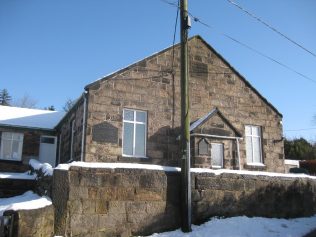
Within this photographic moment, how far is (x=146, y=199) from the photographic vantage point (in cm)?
877

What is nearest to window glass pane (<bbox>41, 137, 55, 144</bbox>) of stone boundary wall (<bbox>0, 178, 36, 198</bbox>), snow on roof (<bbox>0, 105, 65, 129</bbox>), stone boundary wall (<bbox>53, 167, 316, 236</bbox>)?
snow on roof (<bbox>0, 105, 65, 129</bbox>)

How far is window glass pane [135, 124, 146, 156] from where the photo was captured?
14.9 m

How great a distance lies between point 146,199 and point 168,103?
747 centimetres

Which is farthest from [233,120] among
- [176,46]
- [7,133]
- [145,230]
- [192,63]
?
[7,133]

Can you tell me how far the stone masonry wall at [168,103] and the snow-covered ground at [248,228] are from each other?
19.5 feet

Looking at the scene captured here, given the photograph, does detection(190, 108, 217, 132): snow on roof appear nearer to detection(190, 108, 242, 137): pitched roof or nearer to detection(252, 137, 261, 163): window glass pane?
detection(190, 108, 242, 137): pitched roof

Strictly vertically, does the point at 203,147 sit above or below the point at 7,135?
below

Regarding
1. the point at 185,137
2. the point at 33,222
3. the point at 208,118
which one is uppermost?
the point at 208,118

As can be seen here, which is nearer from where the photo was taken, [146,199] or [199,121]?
[146,199]

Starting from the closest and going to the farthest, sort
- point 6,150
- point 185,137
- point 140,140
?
point 185,137 → point 140,140 → point 6,150

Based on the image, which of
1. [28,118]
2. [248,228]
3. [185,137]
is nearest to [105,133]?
[185,137]

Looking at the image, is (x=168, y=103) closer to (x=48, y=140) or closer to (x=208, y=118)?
(x=208, y=118)

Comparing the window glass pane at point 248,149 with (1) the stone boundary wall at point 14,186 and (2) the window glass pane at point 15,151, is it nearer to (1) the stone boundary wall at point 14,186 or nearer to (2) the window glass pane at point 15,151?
(1) the stone boundary wall at point 14,186

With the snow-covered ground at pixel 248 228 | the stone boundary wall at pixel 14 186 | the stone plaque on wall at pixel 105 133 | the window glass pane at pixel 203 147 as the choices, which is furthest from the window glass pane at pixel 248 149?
the stone boundary wall at pixel 14 186
